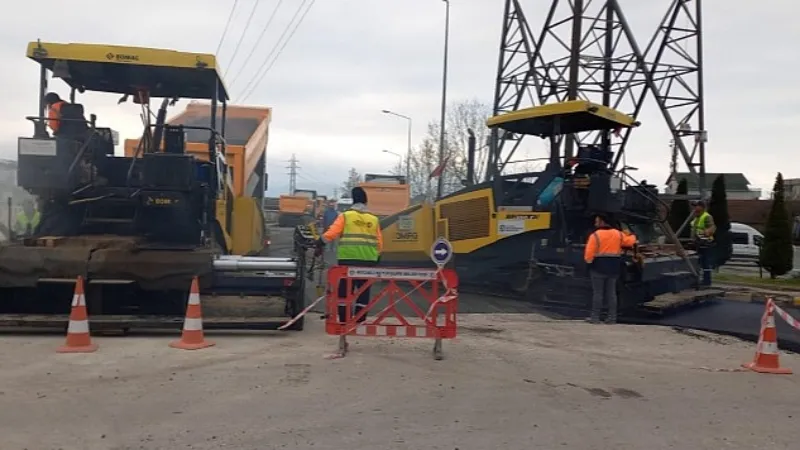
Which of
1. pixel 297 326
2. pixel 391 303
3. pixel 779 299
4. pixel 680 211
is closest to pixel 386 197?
pixel 680 211

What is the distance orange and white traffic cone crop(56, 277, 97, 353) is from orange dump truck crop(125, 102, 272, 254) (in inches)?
96.2

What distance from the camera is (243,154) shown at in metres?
12.4

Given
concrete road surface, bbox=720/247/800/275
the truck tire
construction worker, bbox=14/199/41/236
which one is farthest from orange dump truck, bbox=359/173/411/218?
the truck tire

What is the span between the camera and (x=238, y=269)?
320 inches

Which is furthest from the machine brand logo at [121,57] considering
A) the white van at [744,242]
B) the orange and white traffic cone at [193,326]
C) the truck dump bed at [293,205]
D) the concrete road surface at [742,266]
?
the truck dump bed at [293,205]

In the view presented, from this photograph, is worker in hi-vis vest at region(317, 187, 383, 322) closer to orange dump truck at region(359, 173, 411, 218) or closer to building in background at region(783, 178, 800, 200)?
orange dump truck at region(359, 173, 411, 218)

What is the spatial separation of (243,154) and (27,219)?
3.99 meters

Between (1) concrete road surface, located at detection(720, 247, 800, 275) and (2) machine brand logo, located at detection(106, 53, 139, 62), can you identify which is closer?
(2) machine brand logo, located at detection(106, 53, 139, 62)

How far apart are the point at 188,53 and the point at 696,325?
24.1ft

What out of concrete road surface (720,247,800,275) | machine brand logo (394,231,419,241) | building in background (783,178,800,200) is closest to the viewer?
machine brand logo (394,231,419,241)

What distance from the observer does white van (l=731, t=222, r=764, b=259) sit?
27.3 meters

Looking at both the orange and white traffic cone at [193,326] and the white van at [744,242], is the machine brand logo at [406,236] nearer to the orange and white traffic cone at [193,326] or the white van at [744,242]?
the orange and white traffic cone at [193,326]

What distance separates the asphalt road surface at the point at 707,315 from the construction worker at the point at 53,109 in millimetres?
4528

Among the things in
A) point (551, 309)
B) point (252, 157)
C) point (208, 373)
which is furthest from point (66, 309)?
point (551, 309)
